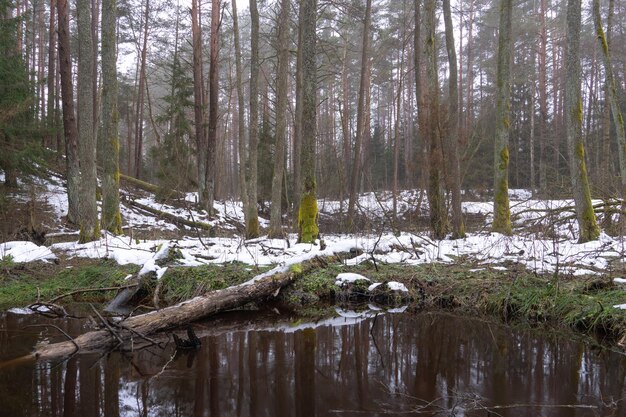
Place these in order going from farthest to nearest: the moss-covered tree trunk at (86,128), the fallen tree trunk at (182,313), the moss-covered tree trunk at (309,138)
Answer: the moss-covered tree trunk at (86,128) → the moss-covered tree trunk at (309,138) → the fallen tree trunk at (182,313)

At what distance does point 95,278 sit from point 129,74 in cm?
3219

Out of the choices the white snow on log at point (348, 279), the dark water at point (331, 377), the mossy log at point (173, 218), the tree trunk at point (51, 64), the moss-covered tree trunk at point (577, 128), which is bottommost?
the dark water at point (331, 377)

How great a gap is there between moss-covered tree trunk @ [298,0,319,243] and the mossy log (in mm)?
6317

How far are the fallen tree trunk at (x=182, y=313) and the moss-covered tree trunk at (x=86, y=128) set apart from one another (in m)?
5.88

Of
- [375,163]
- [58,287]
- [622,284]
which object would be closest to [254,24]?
[58,287]

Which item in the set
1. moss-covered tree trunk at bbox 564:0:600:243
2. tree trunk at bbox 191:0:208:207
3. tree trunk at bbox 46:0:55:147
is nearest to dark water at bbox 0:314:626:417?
moss-covered tree trunk at bbox 564:0:600:243

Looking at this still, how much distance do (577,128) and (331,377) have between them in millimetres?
8447

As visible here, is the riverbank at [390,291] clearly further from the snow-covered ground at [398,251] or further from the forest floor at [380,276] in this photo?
the snow-covered ground at [398,251]

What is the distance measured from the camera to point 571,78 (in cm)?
936

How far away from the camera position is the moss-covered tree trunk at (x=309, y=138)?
9.84m

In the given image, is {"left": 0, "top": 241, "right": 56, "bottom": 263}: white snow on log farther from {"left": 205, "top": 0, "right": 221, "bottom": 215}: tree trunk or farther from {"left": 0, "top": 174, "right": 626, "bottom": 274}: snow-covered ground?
{"left": 205, "top": 0, "right": 221, "bottom": 215}: tree trunk

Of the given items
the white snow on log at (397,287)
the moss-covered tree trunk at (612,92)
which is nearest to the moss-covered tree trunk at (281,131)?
the white snow on log at (397,287)

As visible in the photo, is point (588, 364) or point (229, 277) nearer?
point (588, 364)

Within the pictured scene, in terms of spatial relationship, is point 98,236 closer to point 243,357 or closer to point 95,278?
point 95,278
